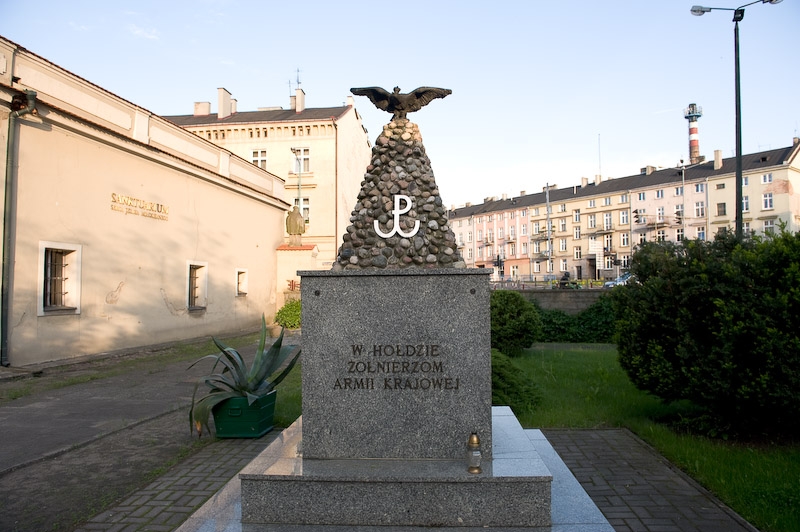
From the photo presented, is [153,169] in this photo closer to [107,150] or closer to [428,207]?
[107,150]

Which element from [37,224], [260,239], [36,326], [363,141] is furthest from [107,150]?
[363,141]

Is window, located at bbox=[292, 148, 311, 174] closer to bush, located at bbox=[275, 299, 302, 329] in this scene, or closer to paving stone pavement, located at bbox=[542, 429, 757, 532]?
bush, located at bbox=[275, 299, 302, 329]

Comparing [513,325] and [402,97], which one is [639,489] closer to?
[402,97]

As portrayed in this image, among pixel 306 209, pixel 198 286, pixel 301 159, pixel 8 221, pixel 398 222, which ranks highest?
pixel 301 159

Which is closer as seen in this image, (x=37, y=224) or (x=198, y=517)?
(x=198, y=517)

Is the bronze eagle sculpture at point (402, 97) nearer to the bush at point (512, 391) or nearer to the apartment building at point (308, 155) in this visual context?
the bush at point (512, 391)

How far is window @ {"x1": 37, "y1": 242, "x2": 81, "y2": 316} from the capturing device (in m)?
12.1

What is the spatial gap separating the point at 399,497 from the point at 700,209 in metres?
64.7

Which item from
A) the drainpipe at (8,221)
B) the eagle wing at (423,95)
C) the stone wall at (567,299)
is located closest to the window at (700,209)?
the stone wall at (567,299)

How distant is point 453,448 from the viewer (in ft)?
13.0

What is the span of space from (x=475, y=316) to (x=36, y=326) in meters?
11.5

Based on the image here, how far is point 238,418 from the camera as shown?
6.34 metres

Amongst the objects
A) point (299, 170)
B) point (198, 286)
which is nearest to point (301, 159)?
point (299, 170)

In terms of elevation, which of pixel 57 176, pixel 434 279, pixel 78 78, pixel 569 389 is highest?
pixel 78 78
